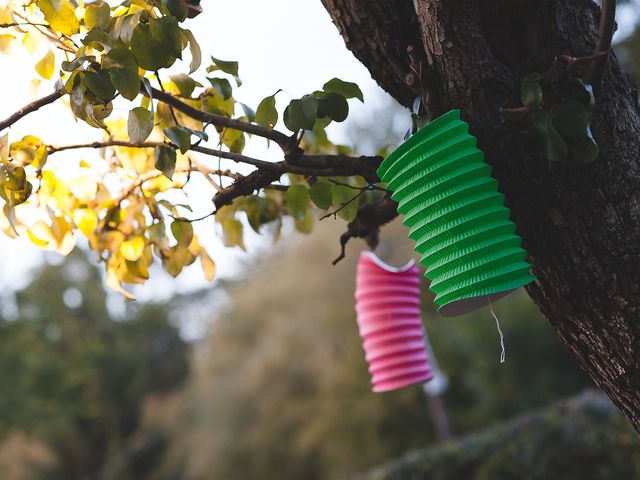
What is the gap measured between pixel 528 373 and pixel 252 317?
516 cm

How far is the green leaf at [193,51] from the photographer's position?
974mm

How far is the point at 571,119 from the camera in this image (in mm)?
818

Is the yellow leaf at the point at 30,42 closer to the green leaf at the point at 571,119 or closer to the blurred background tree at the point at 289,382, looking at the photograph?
the green leaf at the point at 571,119

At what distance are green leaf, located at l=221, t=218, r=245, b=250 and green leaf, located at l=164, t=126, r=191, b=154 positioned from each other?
391 mm

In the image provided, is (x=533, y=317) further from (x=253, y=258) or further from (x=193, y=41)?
(x=193, y=41)

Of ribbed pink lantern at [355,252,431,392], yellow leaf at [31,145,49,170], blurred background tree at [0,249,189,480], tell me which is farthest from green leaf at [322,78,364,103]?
blurred background tree at [0,249,189,480]

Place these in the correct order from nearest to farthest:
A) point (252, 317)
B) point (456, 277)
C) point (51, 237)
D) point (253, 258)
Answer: point (456, 277) < point (51, 237) < point (252, 317) < point (253, 258)

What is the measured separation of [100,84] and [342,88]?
315mm

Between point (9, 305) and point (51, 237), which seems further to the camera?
point (9, 305)

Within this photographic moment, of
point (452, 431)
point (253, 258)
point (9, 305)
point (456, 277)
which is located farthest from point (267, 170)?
point (253, 258)

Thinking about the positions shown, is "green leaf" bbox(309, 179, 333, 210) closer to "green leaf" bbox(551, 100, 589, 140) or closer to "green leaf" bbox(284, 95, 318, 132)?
"green leaf" bbox(284, 95, 318, 132)

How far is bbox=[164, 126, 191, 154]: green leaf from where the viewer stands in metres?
0.96

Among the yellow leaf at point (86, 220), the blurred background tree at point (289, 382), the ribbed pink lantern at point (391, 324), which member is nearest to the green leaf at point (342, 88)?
the yellow leaf at point (86, 220)

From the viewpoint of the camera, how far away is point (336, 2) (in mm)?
939
